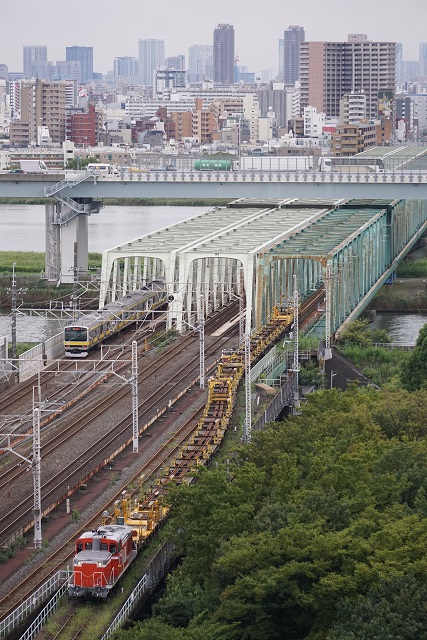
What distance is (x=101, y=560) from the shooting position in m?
14.8

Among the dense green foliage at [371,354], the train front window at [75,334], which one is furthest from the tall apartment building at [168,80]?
the train front window at [75,334]

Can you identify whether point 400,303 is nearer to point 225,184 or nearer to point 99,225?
point 225,184

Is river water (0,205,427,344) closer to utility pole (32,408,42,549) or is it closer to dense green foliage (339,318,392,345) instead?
dense green foliage (339,318,392,345)

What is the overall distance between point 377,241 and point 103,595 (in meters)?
27.0

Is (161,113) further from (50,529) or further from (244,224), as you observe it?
(50,529)

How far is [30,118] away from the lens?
111 m

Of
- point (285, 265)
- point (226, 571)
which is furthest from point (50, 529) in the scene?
point (285, 265)

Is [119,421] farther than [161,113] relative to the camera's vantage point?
No

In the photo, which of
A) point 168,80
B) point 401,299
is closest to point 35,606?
point 401,299

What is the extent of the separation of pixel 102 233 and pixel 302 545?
43.8m

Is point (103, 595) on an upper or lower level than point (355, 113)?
lower

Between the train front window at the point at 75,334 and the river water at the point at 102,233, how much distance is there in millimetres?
3734

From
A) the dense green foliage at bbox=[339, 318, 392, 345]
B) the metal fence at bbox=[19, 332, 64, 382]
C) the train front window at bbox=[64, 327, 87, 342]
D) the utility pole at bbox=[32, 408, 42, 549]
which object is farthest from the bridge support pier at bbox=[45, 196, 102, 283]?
the utility pole at bbox=[32, 408, 42, 549]

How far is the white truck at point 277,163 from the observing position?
46219 millimetres
